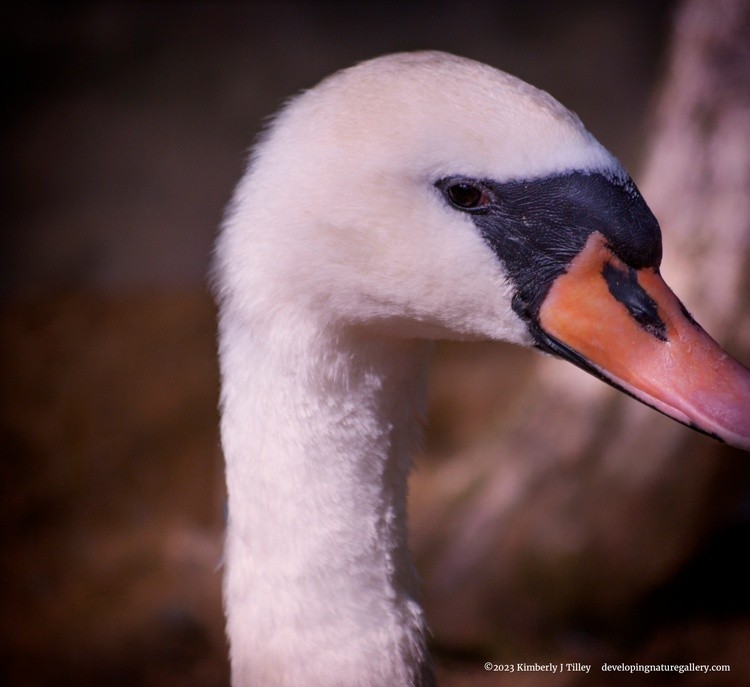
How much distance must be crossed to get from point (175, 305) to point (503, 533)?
263 centimetres

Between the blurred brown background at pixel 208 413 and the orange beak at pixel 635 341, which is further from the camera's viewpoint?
the blurred brown background at pixel 208 413

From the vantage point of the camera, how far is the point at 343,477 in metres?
1.50

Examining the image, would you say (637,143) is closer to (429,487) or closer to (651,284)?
(429,487)

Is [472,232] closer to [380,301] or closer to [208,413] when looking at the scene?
[380,301]

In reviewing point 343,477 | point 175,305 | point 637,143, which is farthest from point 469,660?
point 637,143

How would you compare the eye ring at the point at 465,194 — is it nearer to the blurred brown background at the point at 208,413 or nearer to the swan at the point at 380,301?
the swan at the point at 380,301

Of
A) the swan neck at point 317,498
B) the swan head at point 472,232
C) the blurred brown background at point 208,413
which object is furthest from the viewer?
the blurred brown background at point 208,413

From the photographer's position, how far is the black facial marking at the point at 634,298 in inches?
54.1

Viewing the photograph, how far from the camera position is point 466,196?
1343mm

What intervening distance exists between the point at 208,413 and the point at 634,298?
345 centimetres

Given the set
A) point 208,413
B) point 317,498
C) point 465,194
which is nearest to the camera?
point 465,194

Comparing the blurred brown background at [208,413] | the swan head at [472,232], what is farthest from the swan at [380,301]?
the blurred brown background at [208,413]

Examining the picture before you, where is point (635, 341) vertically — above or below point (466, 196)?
below

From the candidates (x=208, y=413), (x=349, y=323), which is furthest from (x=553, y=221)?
(x=208, y=413)
